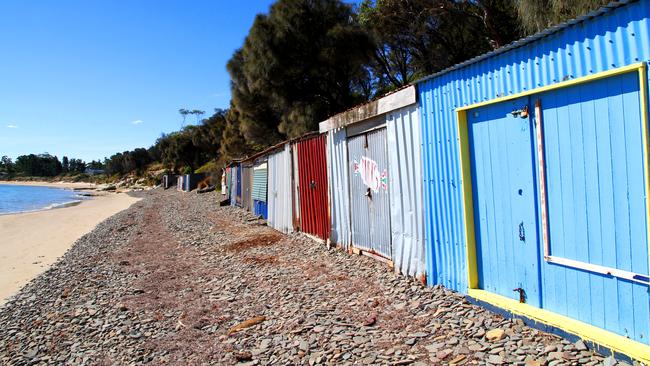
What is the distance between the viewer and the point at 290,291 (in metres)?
6.59

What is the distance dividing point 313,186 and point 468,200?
5.70 meters

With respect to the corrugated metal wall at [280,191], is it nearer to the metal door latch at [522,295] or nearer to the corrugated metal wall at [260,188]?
the corrugated metal wall at [260,188]

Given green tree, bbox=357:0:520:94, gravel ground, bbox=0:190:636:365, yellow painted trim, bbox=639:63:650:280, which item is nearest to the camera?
yellow painted trim, bbox=639:63:650:280

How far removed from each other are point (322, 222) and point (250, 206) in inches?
382

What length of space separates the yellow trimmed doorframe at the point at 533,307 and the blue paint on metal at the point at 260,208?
36.6 feet

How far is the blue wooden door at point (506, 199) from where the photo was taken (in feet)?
13.7

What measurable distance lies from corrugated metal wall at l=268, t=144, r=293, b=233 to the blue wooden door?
7652 millimetres

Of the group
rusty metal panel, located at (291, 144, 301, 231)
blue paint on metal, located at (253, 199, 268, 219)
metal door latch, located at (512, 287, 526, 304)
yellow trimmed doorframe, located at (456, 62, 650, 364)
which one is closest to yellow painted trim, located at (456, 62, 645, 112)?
yellow trimmed doorframe, located at (456, 62, 650, 364)

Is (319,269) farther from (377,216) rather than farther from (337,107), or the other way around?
(337,107)

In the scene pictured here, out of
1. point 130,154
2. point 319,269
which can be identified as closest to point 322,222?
point 319,269

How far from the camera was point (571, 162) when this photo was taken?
372 centimetres

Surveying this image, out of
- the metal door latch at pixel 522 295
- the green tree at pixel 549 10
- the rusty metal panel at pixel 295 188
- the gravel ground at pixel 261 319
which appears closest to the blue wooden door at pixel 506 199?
the metal door latch at pixel 522 295

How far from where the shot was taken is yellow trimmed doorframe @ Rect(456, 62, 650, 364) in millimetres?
3084

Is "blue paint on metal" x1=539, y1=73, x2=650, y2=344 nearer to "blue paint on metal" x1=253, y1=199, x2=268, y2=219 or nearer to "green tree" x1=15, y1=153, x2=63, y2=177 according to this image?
"blue paint on metal" x1=253, y1=199, x2=268, y2=219
